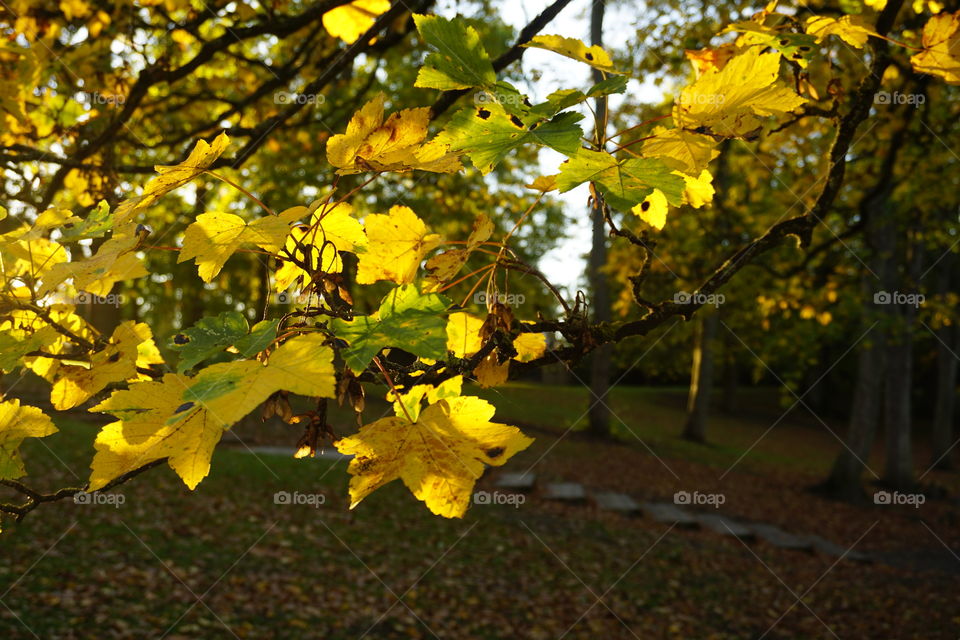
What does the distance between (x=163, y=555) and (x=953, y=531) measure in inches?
445

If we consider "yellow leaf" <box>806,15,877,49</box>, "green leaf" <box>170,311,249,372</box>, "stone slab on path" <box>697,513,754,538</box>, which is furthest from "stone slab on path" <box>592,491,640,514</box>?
"green leaf" <box>170,311,249,372</box>

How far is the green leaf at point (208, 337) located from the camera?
0.76 m

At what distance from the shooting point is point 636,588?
22.1 feet

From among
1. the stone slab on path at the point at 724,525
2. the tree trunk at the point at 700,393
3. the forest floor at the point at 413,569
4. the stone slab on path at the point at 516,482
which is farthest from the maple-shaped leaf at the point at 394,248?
the tree trunk at the point at 700,393

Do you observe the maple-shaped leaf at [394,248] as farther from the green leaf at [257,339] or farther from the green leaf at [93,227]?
the green leaf at [93,227]

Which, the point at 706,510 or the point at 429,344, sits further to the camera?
the point at 706,510

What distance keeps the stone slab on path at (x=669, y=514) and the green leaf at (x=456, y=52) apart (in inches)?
356

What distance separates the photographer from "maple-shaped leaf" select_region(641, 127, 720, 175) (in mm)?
1004

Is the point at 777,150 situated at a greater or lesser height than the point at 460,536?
greater

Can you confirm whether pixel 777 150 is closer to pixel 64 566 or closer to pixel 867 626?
pixel 867 626

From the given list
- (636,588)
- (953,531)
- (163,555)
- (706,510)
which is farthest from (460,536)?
(953,531)

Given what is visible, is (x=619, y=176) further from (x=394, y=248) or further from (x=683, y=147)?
(x=394, y=248)

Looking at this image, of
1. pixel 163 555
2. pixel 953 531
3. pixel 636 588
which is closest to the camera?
pixel 163 555

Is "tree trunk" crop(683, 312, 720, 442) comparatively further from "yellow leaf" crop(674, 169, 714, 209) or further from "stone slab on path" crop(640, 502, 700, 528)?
"yellow leaf" crop(674, 169, 714, 209)
